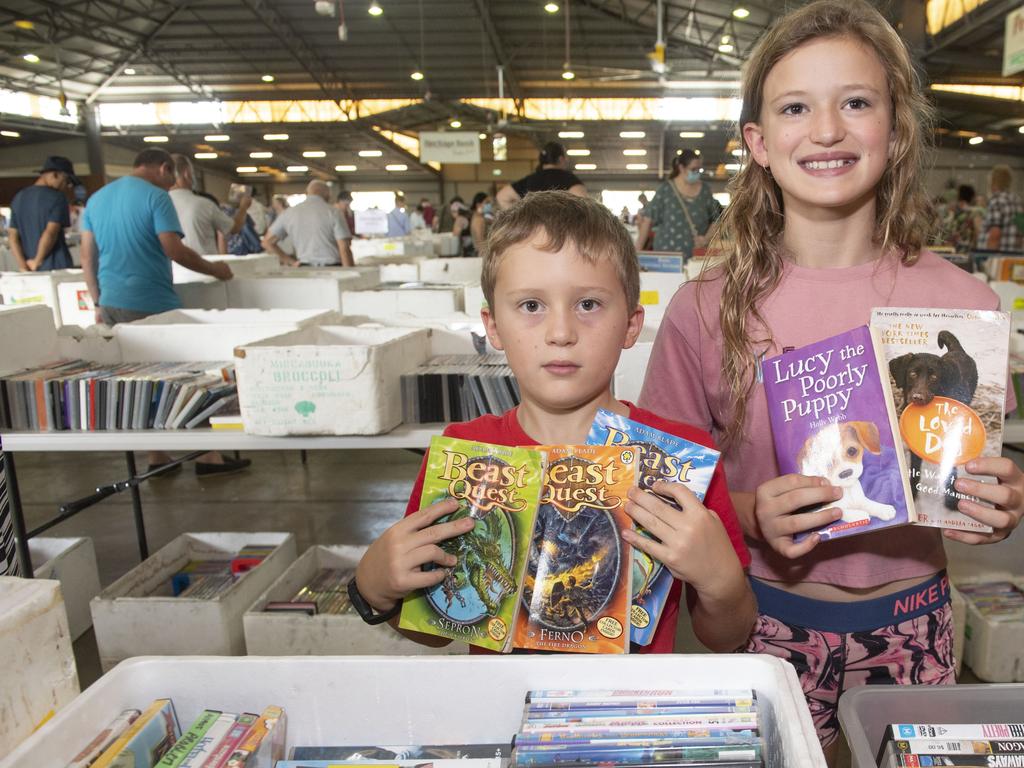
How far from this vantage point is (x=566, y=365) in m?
1.04

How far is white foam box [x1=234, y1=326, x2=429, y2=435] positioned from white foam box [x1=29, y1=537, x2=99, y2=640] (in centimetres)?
124

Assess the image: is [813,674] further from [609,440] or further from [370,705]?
[370,705]

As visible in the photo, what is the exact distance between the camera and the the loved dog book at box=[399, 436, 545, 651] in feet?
2.88

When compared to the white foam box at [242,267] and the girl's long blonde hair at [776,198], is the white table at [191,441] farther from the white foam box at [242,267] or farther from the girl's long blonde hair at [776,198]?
the white foam box at [242,267]

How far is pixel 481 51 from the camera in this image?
53.8 ft

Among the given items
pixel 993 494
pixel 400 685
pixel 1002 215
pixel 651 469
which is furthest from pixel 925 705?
pixel 1002 215

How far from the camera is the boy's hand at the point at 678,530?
0.87 meters

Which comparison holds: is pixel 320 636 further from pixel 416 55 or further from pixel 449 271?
pixel 416 55

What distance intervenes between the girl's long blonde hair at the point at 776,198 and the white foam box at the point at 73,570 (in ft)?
8.94

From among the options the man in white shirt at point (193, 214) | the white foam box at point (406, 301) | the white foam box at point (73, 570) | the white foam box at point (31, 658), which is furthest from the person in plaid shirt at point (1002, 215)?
the white foam box at point (31, 658)

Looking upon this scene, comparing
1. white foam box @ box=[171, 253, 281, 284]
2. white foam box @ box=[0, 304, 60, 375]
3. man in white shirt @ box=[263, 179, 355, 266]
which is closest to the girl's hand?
white foam box @ box=[0, 304, 60, 375]

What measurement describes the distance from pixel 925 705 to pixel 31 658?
110 cm

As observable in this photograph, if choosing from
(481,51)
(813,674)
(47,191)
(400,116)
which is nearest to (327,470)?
(47,191)

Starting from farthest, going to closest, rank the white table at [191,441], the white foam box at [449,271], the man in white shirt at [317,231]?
1. the man in white shirt at [317,231]
2. the white foam box at [449,271]
3. the white table at [191,441]
